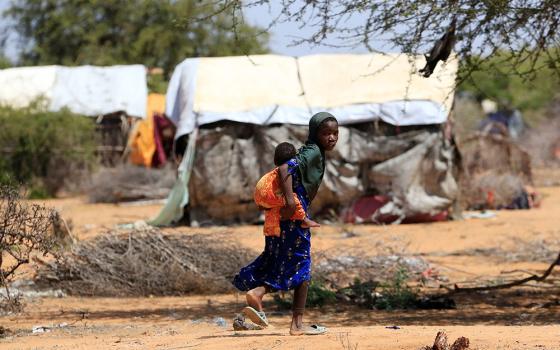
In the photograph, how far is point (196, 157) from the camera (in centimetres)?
1568

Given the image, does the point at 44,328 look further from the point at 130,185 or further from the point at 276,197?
the point at 130,185

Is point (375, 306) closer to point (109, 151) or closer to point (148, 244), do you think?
point (148, 244)

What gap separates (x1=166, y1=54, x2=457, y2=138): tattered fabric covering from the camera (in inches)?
619

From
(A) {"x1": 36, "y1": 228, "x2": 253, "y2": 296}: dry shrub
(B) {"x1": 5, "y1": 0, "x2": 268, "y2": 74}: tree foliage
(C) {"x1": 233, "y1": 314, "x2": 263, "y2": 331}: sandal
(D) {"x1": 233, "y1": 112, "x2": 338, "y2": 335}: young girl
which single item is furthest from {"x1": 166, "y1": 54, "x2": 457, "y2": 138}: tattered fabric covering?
(B) {"x1": 5, "y1": 0, "x2": 268, "y2": 74}: tree foliage

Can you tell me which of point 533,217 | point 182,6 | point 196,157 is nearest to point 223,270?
point 196,157

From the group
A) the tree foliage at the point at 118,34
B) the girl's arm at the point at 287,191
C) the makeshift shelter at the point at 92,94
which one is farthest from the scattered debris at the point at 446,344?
the tree foliage at the point at 118,34

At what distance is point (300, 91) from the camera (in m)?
16.2

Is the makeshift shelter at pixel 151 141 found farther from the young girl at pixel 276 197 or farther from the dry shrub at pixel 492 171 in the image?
the young girl at pixel 276 197

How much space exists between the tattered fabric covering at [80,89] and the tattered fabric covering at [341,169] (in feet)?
23.5

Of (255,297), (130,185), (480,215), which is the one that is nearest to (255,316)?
(255,297)

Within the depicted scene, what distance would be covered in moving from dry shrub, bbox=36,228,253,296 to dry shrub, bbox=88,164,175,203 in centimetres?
962

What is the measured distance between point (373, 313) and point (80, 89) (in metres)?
15.6

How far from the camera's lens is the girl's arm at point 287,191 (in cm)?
604

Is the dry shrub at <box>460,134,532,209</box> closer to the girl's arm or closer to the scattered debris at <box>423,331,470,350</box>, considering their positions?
the girl's arm
